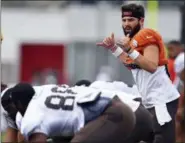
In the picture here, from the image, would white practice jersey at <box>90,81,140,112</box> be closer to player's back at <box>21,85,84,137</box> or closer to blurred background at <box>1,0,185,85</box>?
player's back at <box>21,85,84,137</box>

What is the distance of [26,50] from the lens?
28312mm

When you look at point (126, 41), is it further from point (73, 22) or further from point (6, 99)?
point (73, 22)

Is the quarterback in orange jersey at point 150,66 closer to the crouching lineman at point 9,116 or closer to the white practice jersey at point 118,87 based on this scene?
the white practice jersey at point 118,87

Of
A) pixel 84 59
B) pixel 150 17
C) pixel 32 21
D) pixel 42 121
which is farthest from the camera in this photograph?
pixel 32 21

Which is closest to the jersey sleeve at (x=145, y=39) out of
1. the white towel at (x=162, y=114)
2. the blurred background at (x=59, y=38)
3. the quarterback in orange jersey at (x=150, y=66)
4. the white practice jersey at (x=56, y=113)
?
the quarterback in orange jersey at (x=150, y=66)

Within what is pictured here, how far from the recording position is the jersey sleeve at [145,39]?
25.4 feet

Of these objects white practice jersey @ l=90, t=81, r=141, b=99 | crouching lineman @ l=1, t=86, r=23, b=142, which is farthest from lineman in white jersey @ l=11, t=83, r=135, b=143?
white practice jersey @ l=90, t=81, r=141, b=99

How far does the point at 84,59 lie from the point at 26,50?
245cm

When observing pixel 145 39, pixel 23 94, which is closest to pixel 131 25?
pixel 145 39

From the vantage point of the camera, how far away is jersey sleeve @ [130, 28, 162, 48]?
775 centimetres

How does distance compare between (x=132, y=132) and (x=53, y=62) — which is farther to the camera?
(x=53, y=62)

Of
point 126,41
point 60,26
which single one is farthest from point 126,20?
point 60,26

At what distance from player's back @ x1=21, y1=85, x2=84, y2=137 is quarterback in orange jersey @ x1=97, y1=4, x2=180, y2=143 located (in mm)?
1136

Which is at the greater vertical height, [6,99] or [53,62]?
[6,99]
